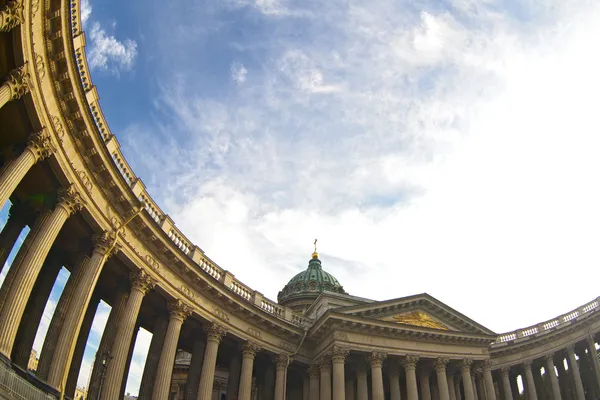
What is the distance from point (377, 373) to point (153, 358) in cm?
1582

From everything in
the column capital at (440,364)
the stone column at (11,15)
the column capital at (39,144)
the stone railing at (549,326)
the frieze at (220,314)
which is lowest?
the column capital at (440,364)

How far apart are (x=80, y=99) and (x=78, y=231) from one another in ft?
22.7

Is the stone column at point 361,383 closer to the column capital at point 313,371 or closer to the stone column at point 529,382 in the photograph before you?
the column capital at point 313,371

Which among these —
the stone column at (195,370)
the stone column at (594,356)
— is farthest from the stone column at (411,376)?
the stone column at (594,356)

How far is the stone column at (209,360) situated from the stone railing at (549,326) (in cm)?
2789

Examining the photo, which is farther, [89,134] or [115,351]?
[115,351]

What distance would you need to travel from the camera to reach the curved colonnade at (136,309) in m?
18.5

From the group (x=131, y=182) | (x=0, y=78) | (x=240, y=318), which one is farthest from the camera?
(x=240, y=318)

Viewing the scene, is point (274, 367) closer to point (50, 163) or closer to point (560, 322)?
point (50, 163)

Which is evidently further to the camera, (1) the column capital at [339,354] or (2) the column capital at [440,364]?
(2) the column capital at [440,364]

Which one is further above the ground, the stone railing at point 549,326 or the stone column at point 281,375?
the stone railing at point 549,326

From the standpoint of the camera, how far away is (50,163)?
20.0 meters

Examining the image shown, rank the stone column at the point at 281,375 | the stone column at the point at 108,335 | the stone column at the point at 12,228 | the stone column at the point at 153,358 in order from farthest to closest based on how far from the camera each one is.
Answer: the stone column at the point at 281,375
the stone column at the point at 153,358
the stone column at the point at 108,335
the stone column at the point at 12,228

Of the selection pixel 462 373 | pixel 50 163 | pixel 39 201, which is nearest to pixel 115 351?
pixel 39 201
